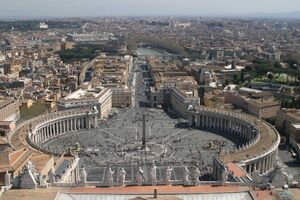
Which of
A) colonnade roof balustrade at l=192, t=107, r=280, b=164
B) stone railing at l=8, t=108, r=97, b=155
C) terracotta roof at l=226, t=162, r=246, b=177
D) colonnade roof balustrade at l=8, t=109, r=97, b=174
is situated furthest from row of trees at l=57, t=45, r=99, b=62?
terracotta roof at l=226, t=162, r=246, b=177

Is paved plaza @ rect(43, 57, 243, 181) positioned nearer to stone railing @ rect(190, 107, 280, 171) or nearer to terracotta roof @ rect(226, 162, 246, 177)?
stone railing @ rect(190, 107, 280, 171)

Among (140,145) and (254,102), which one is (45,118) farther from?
(254,102)

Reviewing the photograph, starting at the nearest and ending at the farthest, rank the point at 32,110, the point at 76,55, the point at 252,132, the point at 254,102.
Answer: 1. the point at 252,132
2. the point at 254,102
3. the point at 32,110
4. the point at 76,55

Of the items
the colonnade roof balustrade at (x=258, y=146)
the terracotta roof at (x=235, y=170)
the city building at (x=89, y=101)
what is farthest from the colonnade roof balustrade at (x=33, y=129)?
the colonnade roof balustrade at (x=258, y=146)

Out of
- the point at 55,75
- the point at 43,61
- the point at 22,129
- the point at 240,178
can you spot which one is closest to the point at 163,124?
the point at 22,129

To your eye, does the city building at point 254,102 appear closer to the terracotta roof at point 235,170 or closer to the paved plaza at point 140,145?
the paved plaza at point 140,145

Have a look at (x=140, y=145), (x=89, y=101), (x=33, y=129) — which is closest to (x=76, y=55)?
(x=89, y=101)

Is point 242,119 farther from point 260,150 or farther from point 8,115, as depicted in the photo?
point 8,115

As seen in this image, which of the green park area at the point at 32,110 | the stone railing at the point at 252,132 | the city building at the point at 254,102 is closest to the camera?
the stone railing at the point at 252,132

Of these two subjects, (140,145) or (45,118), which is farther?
(45,118)

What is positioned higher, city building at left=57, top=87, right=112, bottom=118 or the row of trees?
city building at left=57, top=87, right=112, bottom=118

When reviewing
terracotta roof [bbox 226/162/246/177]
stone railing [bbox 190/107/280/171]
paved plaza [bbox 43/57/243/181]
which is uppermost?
terracotta roof [bbox 226/162/246/177]

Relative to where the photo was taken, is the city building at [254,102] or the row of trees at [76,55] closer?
the city building at [254,102]
